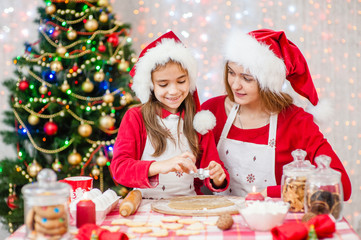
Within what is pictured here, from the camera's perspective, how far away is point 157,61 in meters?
2.00

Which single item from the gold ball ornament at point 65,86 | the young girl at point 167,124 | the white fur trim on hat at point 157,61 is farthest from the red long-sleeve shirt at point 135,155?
the gold ball ornament at point 65,86

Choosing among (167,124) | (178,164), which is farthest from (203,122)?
(178,164)

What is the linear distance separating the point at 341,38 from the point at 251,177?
6.63 feet

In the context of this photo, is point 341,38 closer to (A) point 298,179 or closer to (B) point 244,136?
(B) point 244,136

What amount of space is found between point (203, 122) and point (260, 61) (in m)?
0.42

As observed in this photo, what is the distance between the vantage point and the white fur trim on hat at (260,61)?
6.97ft

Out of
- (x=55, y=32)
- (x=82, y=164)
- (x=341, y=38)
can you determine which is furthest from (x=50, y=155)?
(x=341, y=38)

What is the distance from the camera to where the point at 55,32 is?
2963 mm

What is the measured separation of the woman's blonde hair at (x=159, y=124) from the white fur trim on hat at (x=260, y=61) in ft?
1.04

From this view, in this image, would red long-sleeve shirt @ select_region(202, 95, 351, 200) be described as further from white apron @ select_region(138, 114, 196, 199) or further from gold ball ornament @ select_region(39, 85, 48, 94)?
gold ball ornament @ select_region(39, 85, 48, 94)

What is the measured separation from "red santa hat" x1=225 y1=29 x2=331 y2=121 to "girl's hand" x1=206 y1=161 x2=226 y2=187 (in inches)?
22.1

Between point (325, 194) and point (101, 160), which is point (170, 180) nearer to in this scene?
point (325, 194)

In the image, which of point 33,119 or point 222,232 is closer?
point 222,232

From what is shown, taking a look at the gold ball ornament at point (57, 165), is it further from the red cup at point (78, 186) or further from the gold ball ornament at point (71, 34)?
the red cup at point (78, 186)
